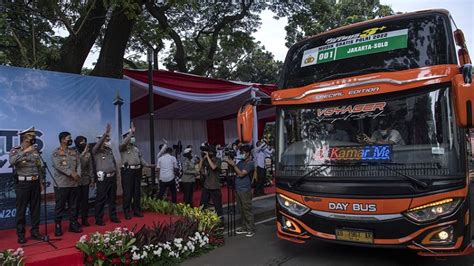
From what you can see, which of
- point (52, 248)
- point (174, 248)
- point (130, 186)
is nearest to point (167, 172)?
point (130, 186)

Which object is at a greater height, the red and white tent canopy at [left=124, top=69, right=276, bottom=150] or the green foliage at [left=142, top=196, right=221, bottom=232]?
the red and white tent canopy at [left=124, top=69, right=276, bottom=150]

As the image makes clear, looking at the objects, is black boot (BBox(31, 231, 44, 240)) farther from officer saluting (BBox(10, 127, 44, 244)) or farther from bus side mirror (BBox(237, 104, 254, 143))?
bus side mirror (BBox(237, 104, 254, 143))

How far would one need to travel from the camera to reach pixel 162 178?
965cm

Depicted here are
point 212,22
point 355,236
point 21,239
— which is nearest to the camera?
point 355,236

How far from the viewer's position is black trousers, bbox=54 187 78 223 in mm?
6555

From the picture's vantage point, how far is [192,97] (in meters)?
10.2

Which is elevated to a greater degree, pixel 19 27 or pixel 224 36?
pixel 224 36

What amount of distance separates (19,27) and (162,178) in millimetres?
4889

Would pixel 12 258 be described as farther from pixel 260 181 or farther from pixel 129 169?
pixel 260 181

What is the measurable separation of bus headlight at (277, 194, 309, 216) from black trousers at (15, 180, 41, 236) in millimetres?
3662

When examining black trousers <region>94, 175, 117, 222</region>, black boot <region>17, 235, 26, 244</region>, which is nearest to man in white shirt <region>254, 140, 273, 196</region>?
black trousers <region>94, 175, 117, 222</region>

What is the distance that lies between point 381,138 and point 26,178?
4.97 metres

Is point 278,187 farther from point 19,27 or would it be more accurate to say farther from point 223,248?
point 19,27

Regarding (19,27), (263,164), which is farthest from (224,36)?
(19,27)
